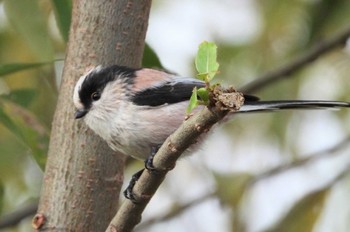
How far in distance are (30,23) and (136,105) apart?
55 cm

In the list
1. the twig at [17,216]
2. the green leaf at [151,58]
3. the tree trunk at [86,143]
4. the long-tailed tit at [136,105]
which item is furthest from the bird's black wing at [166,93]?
the twig at [17,216]

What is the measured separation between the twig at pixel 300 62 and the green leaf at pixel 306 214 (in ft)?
1.33

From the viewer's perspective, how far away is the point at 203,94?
1.40m

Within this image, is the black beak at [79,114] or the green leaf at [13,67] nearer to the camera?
the black beak at [79,114]

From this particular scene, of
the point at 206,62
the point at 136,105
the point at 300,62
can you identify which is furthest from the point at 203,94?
the point at 300,62

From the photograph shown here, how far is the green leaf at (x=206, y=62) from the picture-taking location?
1.41 m

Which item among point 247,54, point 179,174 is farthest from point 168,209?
point 247,54

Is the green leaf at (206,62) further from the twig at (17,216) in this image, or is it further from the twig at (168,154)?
→ the twig at (17,216)

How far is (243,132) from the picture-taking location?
3.33m

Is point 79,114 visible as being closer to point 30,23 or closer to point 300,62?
point 30,23

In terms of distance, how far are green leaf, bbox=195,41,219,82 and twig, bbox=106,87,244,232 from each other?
0.09 feet

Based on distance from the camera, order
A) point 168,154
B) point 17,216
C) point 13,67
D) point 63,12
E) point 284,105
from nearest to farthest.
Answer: point 168,154
point 284,105
point 13,67
point 63,12
point 17,216

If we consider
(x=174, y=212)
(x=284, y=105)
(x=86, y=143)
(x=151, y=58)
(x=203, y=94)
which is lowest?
(x=174, y=212)

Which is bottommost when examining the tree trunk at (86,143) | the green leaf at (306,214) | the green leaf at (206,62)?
the green leaf at (306,214)
